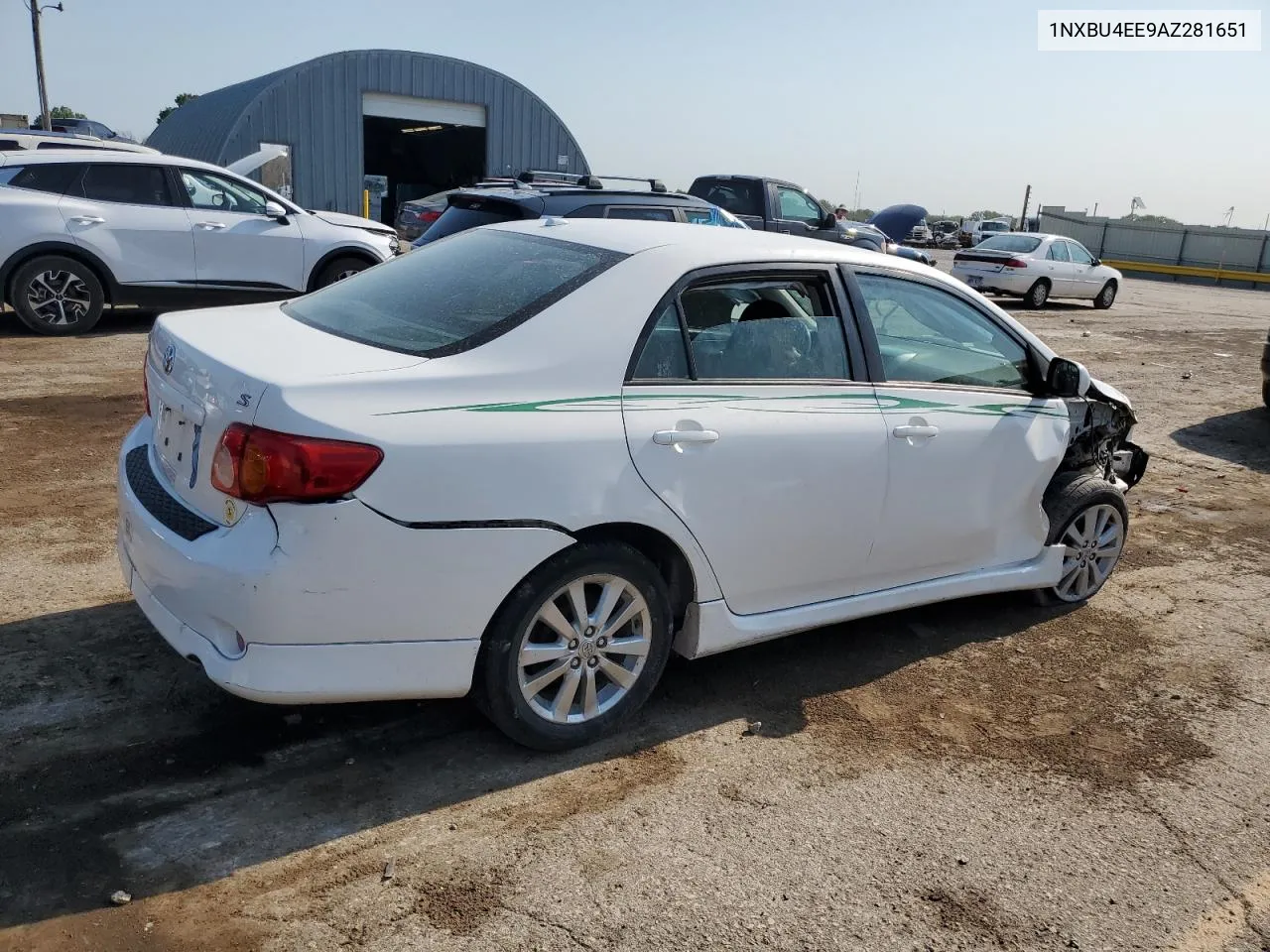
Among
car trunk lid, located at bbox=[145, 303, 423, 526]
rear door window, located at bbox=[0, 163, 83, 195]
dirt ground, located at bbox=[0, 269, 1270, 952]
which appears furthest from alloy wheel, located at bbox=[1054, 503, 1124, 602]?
rear door window, located at bbox=[0, 163, 83, 195]

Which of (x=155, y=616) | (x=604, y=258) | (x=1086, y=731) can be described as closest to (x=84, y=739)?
(x=155, y=616)

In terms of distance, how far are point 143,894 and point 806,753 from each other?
6.79 feet

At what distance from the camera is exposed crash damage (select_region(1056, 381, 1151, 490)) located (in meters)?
5.08

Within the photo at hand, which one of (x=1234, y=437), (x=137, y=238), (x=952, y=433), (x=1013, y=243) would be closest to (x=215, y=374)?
(x=952, y=433)

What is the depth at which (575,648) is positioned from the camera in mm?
3527

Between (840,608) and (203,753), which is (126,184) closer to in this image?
(203,753)

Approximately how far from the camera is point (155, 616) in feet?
11.1

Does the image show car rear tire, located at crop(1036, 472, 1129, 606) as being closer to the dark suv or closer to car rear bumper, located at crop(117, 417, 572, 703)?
car rear bumper, located at crop(117, 417, 572, 703)

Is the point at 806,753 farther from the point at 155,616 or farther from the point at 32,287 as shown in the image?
the point at 32,287

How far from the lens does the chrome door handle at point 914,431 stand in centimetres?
412

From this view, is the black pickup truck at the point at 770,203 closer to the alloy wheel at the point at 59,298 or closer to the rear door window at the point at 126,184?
the rear door window at the point at 126,184

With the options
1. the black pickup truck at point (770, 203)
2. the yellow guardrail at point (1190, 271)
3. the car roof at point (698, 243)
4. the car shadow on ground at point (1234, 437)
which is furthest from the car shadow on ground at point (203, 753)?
the yellow guardrail at point (1190, 271)

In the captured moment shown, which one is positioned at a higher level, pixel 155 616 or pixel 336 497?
pixel 336 497

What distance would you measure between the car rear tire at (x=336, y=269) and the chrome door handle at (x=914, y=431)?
357 inches
